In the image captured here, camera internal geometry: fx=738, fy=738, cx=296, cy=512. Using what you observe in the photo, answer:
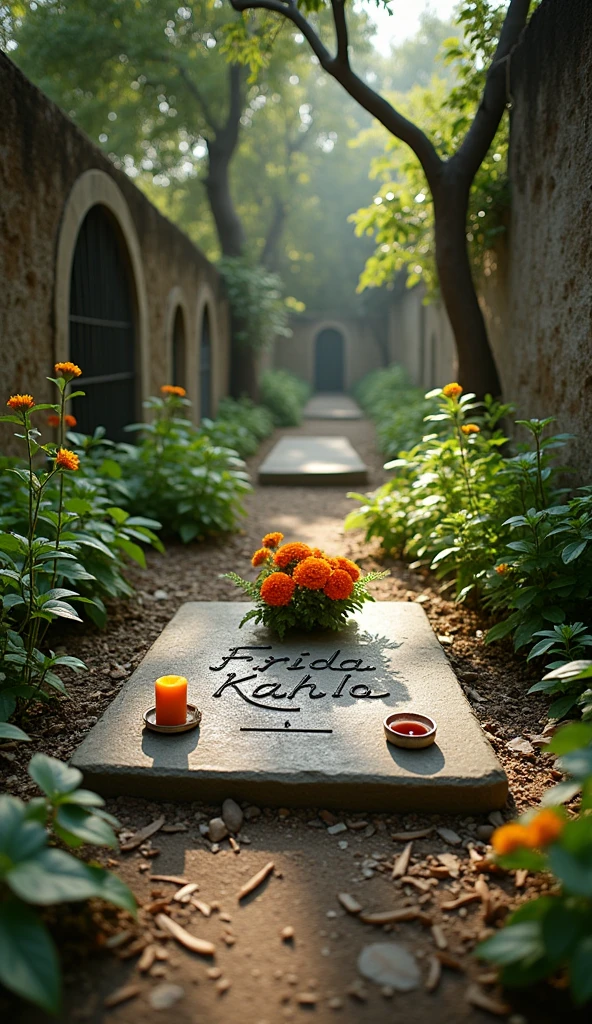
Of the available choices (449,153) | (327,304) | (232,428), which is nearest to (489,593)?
(449,153)

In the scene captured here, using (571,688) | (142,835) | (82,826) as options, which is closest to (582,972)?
(82,826)

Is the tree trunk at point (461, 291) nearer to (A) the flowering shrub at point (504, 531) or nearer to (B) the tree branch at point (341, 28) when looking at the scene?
(A) the flowering shrub at point (504, 531)

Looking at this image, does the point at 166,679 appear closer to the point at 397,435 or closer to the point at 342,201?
the point at 397,435

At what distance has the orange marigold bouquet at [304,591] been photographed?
3.10m

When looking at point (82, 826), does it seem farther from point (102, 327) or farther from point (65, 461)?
point (102, 327)

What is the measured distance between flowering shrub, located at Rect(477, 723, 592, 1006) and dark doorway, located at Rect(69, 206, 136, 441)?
4.86 metres

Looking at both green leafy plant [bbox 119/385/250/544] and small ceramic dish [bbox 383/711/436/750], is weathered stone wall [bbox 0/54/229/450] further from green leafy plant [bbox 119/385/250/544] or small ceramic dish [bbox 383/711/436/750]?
small ceramic dish [bbox 383/711/436/750]

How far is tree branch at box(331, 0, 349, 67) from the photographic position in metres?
5.19

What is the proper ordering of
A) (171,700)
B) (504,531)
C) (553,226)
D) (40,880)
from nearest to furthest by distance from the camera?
(40,880) → (171,700) → (504,531) → (553,226)

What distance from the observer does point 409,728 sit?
7.84 feet

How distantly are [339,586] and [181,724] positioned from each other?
0.98 m

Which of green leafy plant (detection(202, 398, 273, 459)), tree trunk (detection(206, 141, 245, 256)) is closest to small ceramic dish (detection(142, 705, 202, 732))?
green leafy plant (detection(202, 398, 273, 459))

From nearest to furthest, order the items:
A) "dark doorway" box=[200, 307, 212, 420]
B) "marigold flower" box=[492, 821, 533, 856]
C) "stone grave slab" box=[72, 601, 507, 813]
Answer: "marigold flower" box=[492, 821, 533, 856]
"stone grave slab" box=[72, 601, 507, 813]
"dark doorway" box=[200, 307, 212, 420]

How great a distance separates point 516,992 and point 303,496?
6.04 m
